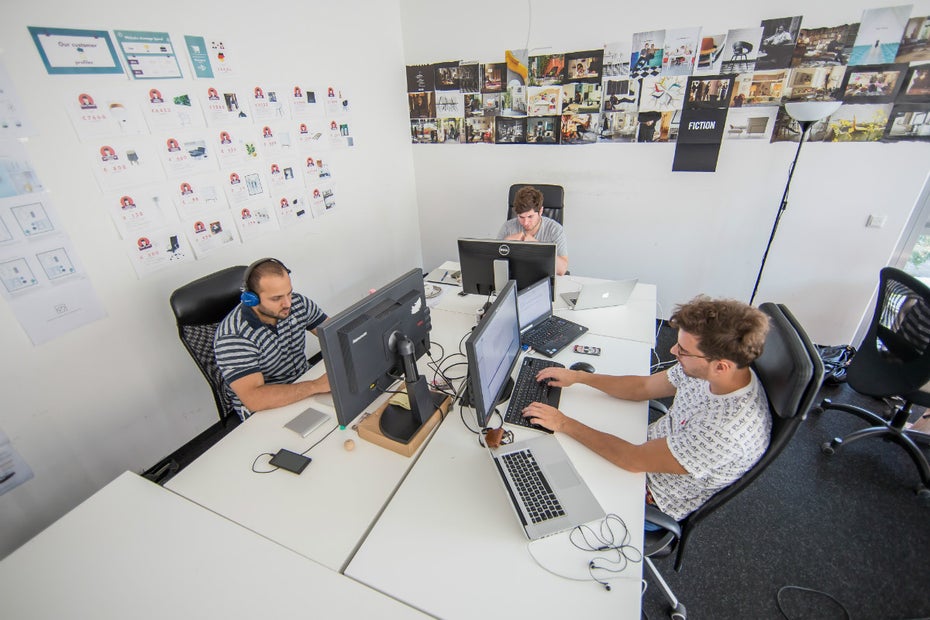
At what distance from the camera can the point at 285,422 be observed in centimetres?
151

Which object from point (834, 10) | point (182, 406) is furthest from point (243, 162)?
point (834, 10)

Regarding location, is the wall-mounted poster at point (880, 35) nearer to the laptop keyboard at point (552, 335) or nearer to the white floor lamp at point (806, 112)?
the white floor lamp at point (806, 112)

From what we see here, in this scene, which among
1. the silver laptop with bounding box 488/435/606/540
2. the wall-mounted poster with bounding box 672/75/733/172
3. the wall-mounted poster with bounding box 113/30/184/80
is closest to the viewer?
the silver laptop with bounding box 488/435/606/540

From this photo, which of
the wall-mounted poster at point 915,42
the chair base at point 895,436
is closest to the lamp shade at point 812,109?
the wall-mounted poster at point 915,42

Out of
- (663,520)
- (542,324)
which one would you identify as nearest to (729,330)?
(663,520)

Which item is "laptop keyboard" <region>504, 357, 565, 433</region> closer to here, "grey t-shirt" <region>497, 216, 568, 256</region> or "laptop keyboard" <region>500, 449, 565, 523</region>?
"laptop keyboard" <region>500, 449, 565, 523</region>

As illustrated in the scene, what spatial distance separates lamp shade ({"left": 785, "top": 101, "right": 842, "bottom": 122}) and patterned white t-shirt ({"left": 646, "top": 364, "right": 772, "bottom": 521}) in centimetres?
189

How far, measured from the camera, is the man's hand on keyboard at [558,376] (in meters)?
1.61

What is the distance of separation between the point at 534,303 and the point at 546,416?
70 cm

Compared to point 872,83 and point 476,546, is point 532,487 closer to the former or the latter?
point 476,546

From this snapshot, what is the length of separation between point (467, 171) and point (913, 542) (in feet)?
11.6

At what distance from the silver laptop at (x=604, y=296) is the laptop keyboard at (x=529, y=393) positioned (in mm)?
619

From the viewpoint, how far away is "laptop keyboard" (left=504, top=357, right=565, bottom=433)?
1.45 meters

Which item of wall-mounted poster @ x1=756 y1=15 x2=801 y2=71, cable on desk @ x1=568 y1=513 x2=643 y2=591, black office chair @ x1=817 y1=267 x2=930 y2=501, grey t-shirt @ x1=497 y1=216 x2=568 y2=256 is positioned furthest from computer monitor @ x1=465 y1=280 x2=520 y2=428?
wall-mounted poster @ x1=756 y1=15 x2=801 y2=71
